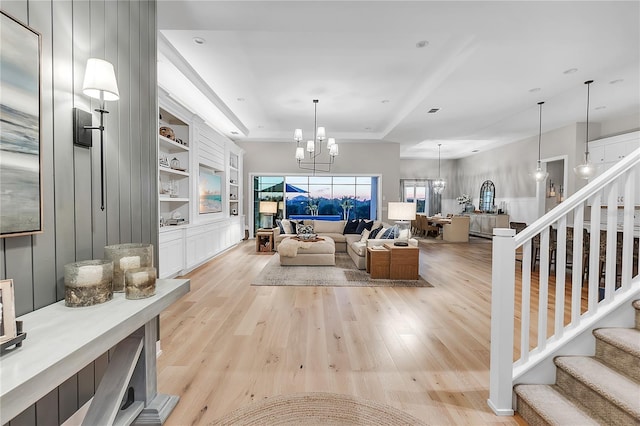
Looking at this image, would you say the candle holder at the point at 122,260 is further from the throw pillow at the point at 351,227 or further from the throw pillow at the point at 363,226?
the throw pillow at the point at 351,227

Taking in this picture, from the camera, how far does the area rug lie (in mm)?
4383

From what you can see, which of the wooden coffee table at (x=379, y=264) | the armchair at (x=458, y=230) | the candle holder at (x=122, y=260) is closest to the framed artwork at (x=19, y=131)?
the candle holder at (x=122, y=260)

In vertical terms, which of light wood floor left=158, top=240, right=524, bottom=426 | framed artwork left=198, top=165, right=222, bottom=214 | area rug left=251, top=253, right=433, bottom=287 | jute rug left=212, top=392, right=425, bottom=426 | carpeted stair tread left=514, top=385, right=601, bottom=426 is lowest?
jute rug left=212, top=392, right=425, bottom=426

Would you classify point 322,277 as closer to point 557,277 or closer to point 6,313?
point 557,277

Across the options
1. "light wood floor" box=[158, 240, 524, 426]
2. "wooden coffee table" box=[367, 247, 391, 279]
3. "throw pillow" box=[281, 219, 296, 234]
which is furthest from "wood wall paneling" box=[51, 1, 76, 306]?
"throw pillow" box=[281, 219, 296, 234]

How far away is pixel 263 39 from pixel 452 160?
11.1 m

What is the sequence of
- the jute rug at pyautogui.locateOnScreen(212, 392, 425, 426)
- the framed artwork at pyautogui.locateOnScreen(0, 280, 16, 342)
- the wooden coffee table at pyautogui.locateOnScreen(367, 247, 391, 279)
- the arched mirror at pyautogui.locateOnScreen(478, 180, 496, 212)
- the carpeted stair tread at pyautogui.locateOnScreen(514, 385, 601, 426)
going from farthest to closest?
1. the arched mirror at pyautogui.locateOnScreen(478, 180, 496, 212)
2. the wooden coffee table at pyautogui.locateOnScreen(367, 247, 391, 279)
3. the jute rug at pyautogui.locateOnScreen(212, 392, 425, 426)
4. the carpeted stair tread at pyautogui.locateOnScreen(514, 385, 601, 426)
5. the framed artwork at pyautogui.locateOnScreen(0, 280, 16, 342)

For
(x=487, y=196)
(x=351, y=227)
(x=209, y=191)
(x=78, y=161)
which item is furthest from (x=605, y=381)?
(x=487, y=196)

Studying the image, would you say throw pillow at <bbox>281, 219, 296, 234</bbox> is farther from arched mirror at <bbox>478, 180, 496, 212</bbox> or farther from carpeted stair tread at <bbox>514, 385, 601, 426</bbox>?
arched mirror at <bbox>478, 180, 496, 212</bbox>

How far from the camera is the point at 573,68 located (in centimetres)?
404

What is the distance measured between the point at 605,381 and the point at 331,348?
1729mm

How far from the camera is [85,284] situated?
1.32 m

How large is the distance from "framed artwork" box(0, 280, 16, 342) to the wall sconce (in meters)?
0.72

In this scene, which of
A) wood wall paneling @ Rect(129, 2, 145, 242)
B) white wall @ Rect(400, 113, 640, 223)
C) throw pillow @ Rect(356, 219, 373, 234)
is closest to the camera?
wood wall paneling @ Rect(129, 2, 145, 242)
